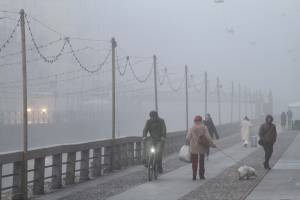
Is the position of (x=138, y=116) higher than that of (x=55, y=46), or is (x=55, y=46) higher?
(x=55, y=46)

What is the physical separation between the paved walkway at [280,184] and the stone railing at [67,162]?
4654mm

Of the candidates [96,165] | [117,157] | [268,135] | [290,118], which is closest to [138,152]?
[117,157]

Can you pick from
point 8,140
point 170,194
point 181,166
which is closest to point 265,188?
point 170,194

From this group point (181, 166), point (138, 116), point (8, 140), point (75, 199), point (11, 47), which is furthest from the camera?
point (138, 116)

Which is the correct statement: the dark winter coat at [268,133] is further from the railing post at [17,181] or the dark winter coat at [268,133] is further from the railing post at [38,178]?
the railing post at [17,181]

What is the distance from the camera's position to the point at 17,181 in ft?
46.1

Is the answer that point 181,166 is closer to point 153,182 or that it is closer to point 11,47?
point 153,182

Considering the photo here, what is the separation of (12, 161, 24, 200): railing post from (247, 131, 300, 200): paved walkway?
15.1ft

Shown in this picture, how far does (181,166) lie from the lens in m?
22.8

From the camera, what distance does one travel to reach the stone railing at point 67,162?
1409 centimetres

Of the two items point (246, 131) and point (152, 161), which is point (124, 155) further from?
point (246, 131)

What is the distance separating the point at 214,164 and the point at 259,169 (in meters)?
3.23

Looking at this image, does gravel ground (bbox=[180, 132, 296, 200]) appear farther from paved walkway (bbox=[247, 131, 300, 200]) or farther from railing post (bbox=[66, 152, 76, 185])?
railing post (bbox=[66, 152, 76, 185])

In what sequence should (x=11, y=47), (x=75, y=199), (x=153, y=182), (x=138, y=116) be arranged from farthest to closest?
(x=138, y=116) → (x=11, y=47) → (x=153, y=182) → (x=75, y=199)
